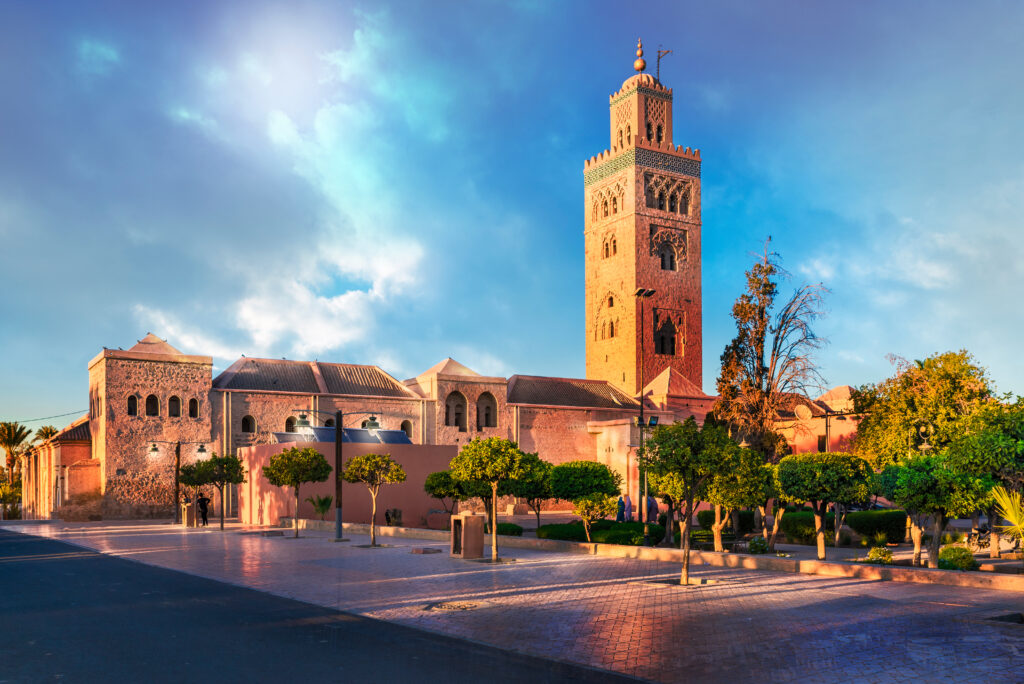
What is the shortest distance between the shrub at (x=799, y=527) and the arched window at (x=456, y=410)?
26.1 metres

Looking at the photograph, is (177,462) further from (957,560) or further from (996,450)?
(996,450)

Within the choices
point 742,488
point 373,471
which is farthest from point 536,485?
point 742,488

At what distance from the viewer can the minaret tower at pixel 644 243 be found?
61188mm

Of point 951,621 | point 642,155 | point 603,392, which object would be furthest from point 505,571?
point 642,155

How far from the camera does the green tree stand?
49.9 feet

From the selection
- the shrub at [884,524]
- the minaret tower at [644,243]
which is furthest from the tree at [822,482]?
the minaret tower at [644,243]

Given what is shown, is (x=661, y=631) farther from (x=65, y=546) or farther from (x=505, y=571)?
(x=65, y=546)

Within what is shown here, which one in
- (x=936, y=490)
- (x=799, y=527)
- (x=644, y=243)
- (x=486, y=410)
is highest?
(x=644, y=243)

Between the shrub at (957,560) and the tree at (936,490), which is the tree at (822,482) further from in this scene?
the shrub at (957,560)

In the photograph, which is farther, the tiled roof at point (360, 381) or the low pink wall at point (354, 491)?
the tiled roof at point (360, 381)

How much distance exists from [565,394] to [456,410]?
7.71m

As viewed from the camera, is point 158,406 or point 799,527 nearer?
point 799,527

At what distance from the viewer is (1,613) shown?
39.5 ft

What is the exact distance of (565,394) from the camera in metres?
53.6
